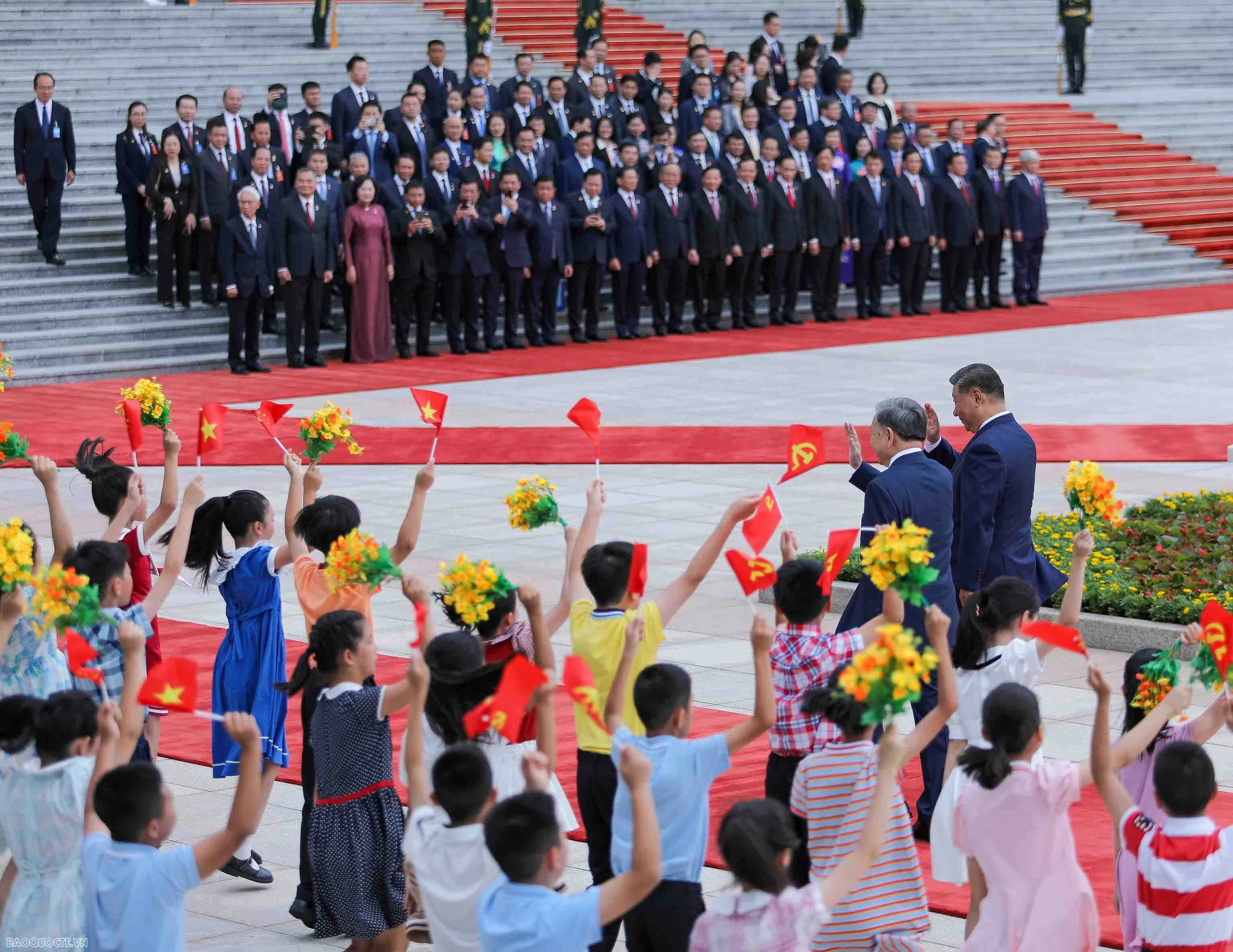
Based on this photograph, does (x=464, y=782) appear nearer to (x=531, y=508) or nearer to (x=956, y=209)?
(x=531, y=508)

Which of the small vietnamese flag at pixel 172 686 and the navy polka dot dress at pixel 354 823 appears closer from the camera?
the small vietnamese flag at pixel 172 686

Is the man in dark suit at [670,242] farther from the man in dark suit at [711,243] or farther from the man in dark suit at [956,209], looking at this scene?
the man in dark suit at [956,209]

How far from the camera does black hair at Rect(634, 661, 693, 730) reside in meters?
4.98

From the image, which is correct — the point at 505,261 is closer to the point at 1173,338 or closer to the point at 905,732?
the point at 1173,338

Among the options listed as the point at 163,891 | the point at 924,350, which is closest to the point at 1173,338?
the point at 924,350

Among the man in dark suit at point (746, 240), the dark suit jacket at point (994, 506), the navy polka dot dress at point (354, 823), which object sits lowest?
the man in dark suit at point (746, 240)

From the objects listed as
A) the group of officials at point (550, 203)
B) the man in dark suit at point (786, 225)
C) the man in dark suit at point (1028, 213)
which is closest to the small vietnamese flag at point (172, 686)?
the group of officials at point (550, 203)

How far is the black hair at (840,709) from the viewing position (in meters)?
5.11

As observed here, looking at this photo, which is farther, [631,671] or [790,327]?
[790,327]

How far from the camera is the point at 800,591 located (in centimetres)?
594

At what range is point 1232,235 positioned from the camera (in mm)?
28922

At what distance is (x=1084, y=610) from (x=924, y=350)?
11338 millimetres

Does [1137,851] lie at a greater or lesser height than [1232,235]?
greater

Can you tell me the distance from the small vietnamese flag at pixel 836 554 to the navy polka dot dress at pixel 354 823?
1366 millimetres
